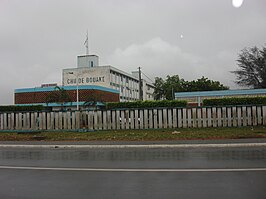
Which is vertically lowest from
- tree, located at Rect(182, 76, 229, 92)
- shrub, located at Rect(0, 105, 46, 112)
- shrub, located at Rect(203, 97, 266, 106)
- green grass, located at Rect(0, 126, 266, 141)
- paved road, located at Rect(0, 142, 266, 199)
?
paved road, located at Rect(0, 142, 266, 199)

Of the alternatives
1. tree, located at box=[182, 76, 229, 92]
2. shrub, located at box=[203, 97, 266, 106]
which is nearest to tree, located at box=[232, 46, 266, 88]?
tree, located at box=[182, 76, 229, 92]

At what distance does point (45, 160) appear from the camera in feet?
32.9

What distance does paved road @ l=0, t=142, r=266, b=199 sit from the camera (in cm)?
566

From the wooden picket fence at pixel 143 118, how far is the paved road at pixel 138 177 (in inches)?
346

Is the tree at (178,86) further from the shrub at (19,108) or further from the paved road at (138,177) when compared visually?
the paved road at (138,177)

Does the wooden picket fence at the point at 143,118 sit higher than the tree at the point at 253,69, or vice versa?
the tree at the point at 253,69

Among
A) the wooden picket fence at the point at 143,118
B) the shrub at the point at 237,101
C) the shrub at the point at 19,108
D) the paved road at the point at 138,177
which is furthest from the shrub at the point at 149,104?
the paved road at the point at 138,177

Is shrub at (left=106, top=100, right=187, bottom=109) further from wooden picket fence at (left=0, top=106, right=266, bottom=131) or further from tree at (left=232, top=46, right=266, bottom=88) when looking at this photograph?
tree at (left=232, top=46, right=266, bottom=88)

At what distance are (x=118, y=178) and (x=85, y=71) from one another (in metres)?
67.8

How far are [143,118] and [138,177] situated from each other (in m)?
12.3

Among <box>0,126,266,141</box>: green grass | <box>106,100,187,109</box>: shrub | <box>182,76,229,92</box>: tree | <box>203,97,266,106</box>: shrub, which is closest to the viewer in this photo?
<box>0,126,266,141</box>: green grass

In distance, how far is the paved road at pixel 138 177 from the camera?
223 inches

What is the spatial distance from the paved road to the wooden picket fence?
8780 mm

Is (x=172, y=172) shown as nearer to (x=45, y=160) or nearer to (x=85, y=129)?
(x=45, y=160)
